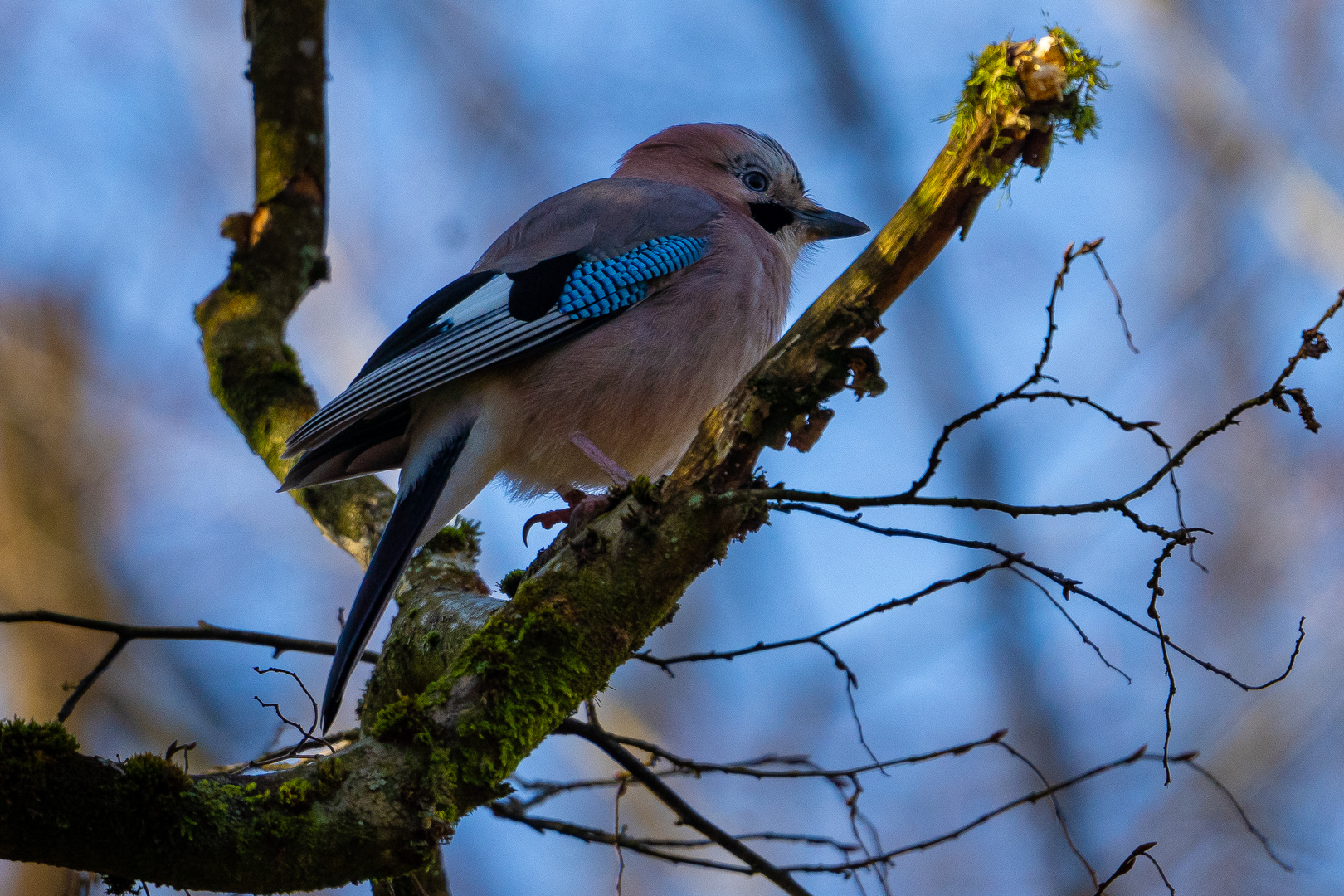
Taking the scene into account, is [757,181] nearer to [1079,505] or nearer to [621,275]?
[621,275]

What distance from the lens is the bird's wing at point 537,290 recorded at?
364 centimetres

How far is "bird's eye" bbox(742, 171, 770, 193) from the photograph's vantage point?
4965 mm

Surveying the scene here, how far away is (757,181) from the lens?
498 cm

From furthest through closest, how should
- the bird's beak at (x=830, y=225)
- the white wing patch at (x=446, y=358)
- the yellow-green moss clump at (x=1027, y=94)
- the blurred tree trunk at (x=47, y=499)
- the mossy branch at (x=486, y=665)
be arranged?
the blurred tree trunk at (x=47, y=499) → the bird's beak at (x=830, y=225) → the white wing patch at (x=446, y=358) → the yellow-green moss clump at (x=1027, y=94) → the mossy branch at (x=486, y=665)

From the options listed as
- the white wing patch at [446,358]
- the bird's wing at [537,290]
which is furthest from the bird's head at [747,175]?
the white wing patch at [446,358]

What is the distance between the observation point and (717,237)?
166 inches

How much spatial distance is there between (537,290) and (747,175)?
1501mm

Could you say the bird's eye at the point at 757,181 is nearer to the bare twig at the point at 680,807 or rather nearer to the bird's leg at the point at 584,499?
the bird's leg at the point at 584,499

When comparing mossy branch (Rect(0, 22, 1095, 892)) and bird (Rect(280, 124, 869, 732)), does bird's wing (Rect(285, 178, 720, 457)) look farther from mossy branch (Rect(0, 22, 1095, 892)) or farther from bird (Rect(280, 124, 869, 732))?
mossy branch (Rect(0, 22, 1095, 892))

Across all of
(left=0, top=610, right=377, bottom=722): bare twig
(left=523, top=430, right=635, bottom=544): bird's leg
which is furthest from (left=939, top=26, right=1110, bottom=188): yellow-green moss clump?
(left=0, top=610, right=377, bottom=722): bare twig

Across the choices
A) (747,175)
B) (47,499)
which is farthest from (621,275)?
(47,499)

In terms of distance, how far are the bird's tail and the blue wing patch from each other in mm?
710

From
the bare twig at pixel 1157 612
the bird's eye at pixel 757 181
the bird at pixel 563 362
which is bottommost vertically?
the bare twig at pixel 1157 612

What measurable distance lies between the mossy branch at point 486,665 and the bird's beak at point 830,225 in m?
2.30
